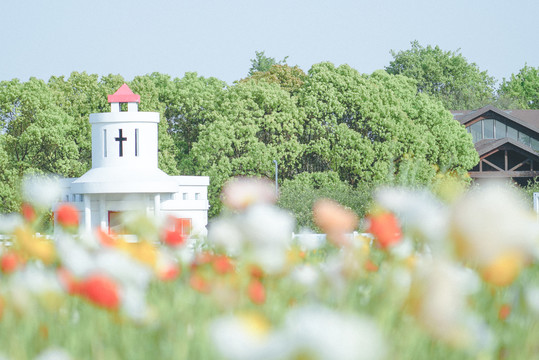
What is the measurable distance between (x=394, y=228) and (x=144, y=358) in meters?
1.07

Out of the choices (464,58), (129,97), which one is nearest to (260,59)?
(464,58)

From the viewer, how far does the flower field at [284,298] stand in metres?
1.94

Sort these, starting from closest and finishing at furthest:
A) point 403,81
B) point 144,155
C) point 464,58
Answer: point 144,155, point 403,81, point 464,58

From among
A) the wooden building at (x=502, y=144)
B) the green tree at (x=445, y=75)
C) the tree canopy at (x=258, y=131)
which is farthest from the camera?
the green tree at (x=445, y=75)

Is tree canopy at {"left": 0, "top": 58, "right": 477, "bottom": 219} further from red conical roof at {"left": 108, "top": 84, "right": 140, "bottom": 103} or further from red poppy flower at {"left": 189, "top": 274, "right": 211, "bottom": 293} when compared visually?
red poppy flower at {"left": 189, "top": 274, "right": 211, "bottom": 293}

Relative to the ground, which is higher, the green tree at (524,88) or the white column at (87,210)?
the green tree at (524,88)

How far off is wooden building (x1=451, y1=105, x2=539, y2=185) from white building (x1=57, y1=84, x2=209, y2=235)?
21139 millimetres

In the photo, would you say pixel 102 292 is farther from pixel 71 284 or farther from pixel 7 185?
pixel 7 185

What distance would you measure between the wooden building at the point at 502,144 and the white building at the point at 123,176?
69.4 feet

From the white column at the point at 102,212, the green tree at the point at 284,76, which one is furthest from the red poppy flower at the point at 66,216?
the green tree at the point at 284,76

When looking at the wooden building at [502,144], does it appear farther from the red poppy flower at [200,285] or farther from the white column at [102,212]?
the red poppy flower at [200,285]

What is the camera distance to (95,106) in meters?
36.2

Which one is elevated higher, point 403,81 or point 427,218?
point 403,81

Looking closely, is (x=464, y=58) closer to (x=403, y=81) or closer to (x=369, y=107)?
(x=403, y=81)
